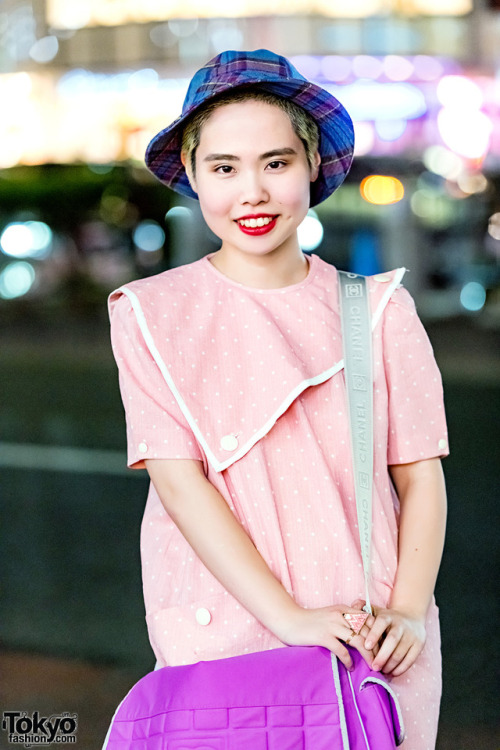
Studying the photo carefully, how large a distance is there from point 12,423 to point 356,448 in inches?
267

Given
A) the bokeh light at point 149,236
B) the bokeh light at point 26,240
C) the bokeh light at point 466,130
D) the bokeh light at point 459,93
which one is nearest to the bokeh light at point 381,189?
the bokeh light at point 149,236

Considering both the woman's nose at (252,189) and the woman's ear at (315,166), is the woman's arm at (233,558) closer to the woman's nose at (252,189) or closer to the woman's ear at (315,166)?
the woman's nose at (252,189)

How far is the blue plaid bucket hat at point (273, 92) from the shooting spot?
206 cm

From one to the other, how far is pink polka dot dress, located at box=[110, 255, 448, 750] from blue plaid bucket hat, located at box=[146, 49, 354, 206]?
27 cm

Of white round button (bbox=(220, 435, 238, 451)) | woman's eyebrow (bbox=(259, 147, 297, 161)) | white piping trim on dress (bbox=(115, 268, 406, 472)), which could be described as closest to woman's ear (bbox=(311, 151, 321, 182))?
woman's eyebrow (bbox=(259, 147, 297, 161))

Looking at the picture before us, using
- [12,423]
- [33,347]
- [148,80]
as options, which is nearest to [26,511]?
[12,423]

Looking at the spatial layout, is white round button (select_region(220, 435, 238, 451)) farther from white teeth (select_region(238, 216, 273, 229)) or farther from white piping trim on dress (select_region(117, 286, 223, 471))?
white teeth (select_region(238, 216, 273, 229))

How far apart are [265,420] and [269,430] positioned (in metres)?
0.02

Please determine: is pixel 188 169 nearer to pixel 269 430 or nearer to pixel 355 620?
pixel 269 430

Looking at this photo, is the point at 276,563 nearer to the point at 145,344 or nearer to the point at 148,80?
the point at 145,344

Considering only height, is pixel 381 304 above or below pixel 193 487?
above

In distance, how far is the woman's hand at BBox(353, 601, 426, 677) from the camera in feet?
6.18

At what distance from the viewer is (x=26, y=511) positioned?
6109mm

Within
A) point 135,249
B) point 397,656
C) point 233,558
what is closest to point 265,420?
point 233,558
